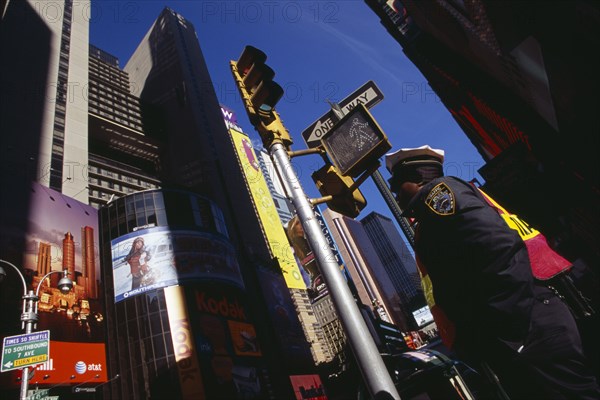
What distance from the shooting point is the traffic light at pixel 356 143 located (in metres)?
3.02

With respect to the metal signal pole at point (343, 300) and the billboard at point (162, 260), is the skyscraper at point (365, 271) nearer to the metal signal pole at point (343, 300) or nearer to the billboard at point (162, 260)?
the billboard at point (162, 260)

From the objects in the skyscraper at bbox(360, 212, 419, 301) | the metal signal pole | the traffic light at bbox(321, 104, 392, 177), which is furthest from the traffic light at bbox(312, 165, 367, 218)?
the skyscraper at bbox(360, 212, 419, 301)

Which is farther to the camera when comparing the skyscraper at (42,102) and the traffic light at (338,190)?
the skyscraper at (42,102)

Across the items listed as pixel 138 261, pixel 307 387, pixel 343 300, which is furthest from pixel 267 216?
pixel 343 300

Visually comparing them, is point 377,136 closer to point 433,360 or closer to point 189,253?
point 433,360

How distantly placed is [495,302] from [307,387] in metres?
34.2

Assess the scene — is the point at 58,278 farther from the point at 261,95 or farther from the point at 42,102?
the point at 261,95

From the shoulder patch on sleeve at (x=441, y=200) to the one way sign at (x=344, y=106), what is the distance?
2304 mm

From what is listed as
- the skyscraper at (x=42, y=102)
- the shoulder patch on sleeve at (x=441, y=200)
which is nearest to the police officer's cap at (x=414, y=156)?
the shoulder patch on sleeve at (x=441, y=200)

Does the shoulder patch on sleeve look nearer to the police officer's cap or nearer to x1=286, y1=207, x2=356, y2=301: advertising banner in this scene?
the police officer's cap

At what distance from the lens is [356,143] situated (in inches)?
125

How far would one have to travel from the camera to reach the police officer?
5.33 feet

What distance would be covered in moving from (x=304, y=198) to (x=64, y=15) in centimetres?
6915

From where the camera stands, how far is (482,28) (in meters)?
6.02
